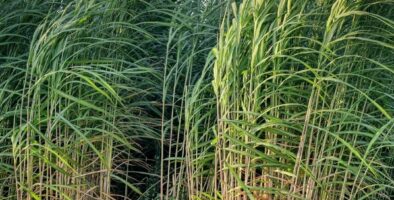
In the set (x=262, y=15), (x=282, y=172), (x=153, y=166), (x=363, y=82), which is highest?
(x=262, y=15)

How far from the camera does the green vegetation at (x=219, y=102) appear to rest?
3.22 metres

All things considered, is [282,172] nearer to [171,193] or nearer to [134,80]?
[171,193]

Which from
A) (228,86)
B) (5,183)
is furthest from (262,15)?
(5,183)

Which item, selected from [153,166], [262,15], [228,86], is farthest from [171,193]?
[262,15]

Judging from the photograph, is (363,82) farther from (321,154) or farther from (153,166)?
(153,166)

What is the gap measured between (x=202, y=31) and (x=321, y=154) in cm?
104

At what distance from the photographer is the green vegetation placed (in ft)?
10.6

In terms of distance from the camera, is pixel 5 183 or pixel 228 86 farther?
pixel 5 183

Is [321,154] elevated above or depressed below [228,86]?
below

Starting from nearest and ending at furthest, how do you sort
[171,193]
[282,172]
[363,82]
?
[282,172], [363,82], [171,193]

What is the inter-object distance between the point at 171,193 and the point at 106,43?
32.9 inches

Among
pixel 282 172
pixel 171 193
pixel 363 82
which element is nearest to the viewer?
pixel 282 172

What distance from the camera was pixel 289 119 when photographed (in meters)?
3.24

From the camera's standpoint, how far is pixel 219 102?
10.9 feet
